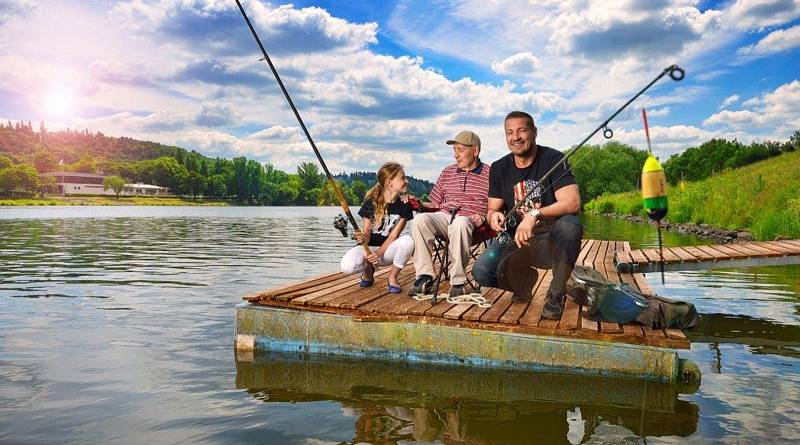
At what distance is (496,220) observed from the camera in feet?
18.5

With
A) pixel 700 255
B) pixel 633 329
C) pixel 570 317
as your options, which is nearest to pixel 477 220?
pixel 570 317

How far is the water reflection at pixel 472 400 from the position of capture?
3973mm

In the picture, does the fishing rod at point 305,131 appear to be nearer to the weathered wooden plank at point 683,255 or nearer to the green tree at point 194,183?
the weathered wooden plank at point 683,255

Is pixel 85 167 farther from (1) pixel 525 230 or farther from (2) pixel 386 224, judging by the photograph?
(1) pixel 525 230

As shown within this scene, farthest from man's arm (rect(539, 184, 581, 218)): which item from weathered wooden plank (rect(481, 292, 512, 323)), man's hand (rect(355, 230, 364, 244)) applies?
man's hand (rect(355, 230, 364, 244))

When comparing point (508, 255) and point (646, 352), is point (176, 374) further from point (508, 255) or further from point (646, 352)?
point (646, 352)

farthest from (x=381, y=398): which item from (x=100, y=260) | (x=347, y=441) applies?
(x=100, y=260)

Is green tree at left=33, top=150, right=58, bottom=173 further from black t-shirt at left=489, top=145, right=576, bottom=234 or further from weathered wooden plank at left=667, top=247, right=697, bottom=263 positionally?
black t-shirt at left=489, top=145, right=576, bottom=234

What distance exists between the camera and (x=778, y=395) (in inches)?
183

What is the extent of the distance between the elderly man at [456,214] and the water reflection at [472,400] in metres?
1.04

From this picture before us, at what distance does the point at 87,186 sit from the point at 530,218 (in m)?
174

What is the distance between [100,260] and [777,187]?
20.8m

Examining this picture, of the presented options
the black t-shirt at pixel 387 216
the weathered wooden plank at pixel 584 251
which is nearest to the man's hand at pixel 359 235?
the black t-shirt at pixel 387 216

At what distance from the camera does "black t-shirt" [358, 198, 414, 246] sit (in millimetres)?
6348
